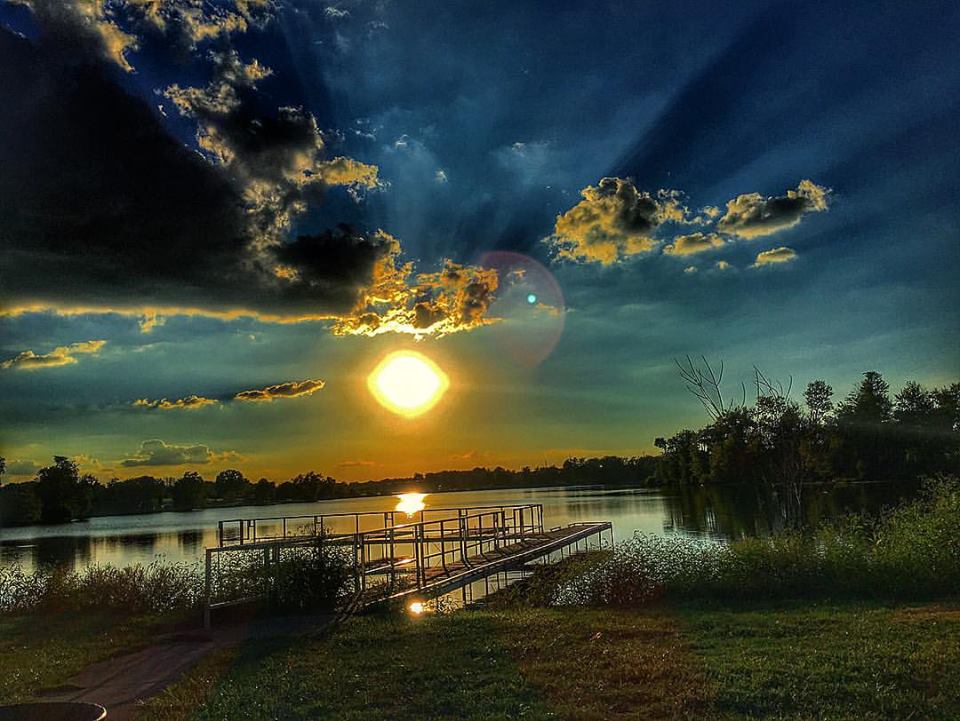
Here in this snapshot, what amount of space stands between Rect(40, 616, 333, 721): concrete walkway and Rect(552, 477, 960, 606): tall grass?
15.0 ft

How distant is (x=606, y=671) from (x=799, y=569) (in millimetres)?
6219

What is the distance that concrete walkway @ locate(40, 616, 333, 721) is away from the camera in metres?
7.36

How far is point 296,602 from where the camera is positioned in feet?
38.1

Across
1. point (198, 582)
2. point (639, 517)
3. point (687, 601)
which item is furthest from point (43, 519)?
point (687, 601)

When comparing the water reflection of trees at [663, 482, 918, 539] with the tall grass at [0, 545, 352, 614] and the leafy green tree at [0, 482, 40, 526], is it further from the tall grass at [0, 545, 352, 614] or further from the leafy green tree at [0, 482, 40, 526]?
the leafy green tree at [0, 482, 40, 526]

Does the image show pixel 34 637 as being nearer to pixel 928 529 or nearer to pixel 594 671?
pixel 594 671

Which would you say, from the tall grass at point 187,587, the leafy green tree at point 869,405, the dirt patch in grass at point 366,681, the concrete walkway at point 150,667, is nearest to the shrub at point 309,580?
the tall grass at point 187,587

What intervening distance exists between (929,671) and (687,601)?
16.2 feet

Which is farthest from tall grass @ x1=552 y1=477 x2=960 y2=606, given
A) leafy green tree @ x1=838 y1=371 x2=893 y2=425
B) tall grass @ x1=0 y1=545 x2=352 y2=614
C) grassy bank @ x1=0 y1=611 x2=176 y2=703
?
leafy green tree @ x1=838 y1=371 x2=893 y2=425

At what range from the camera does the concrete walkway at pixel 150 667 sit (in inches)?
290

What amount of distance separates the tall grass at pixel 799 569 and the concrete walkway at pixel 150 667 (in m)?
4.57

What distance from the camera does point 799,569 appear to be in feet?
39.2

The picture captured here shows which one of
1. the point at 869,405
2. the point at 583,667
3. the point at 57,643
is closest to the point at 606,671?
the point at 583,667

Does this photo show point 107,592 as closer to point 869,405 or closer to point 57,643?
point 57,643
